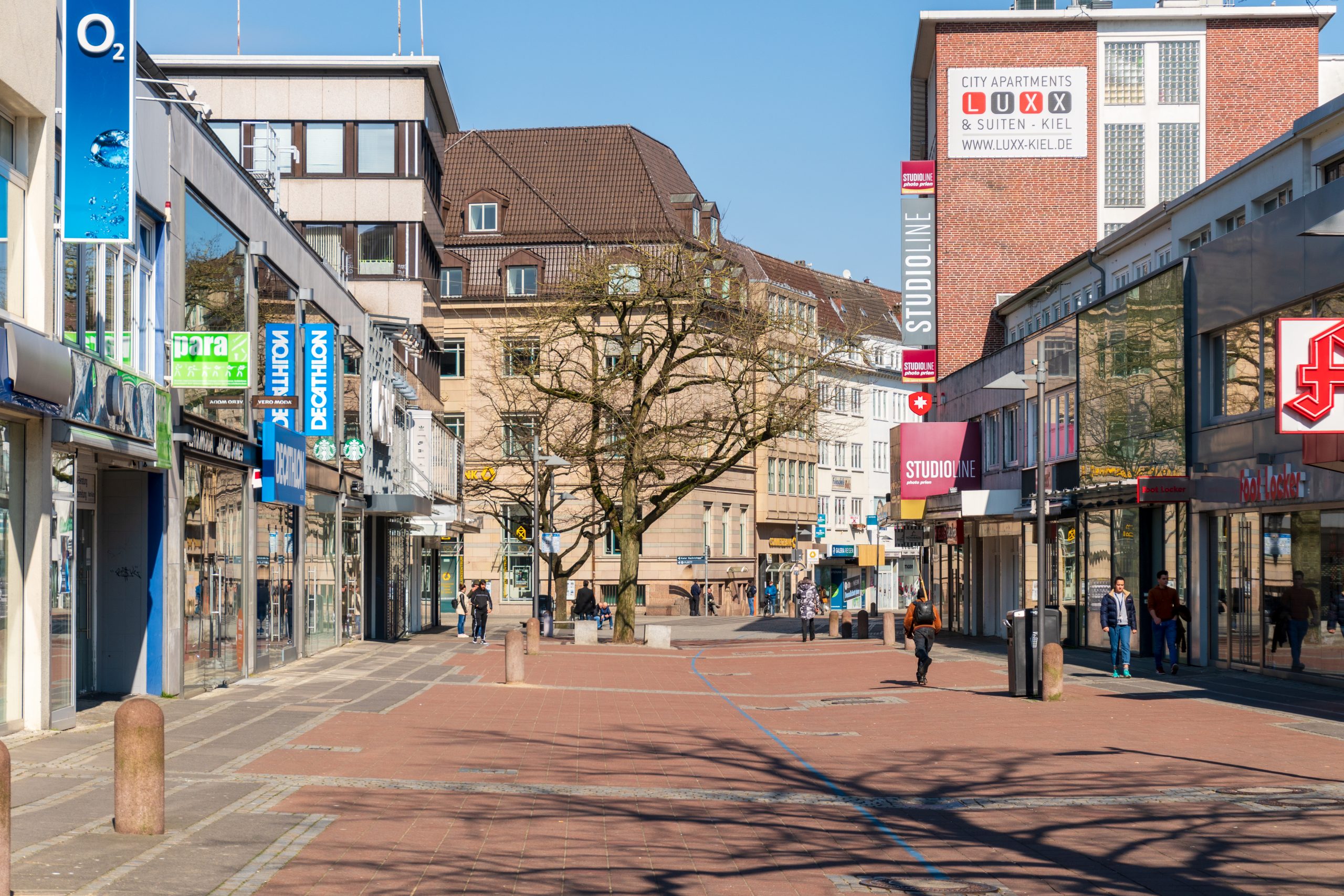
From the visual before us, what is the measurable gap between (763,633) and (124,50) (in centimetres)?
3631

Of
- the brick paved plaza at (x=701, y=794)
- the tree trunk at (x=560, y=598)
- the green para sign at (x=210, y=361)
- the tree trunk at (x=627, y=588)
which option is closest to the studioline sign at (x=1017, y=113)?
the tree trunk at (x=560, y=598)

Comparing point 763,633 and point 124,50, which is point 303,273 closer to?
point 124,50

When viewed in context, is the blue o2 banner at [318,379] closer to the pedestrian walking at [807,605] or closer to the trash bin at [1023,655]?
the trash bin at [1023,655]

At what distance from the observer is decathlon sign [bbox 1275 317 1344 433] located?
18.6 metres

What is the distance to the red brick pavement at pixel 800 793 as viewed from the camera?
30.0ft

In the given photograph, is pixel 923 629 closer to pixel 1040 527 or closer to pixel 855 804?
pixel 1040 527

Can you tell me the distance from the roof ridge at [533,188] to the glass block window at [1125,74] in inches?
1050

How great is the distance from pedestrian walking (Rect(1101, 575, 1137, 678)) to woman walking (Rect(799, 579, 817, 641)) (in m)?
14.9

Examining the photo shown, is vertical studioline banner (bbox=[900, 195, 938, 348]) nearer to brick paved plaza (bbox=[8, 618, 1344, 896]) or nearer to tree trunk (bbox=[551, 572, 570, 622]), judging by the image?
tree trunk (bbox=[551, 572, 570, 622])

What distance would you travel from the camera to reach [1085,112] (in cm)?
5112

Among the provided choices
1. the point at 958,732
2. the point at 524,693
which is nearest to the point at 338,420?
the point at 524,693

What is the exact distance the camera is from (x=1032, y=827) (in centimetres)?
1102

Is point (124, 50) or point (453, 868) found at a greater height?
point (124, 50)

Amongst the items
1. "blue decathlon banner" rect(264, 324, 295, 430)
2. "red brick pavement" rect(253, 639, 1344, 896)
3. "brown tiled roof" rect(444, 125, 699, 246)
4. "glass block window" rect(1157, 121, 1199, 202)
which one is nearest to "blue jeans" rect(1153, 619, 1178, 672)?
"red brick pavement" rect(253, 639, 1344, 896)
